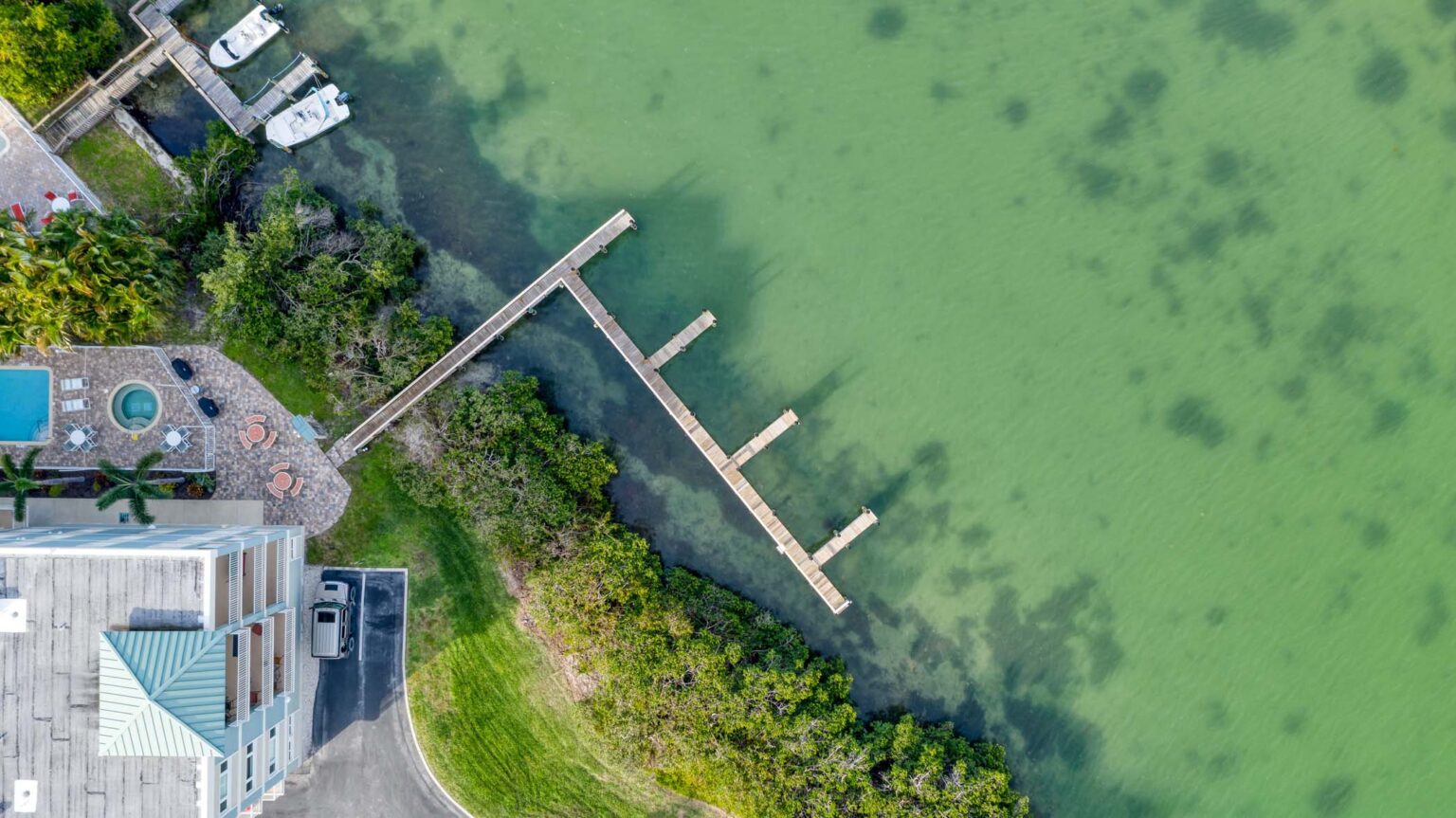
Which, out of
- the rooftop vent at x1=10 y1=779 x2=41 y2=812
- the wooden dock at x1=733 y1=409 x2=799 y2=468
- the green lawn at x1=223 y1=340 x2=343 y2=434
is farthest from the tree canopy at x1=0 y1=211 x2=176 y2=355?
the wooden dock at x1=733 y1=409 x2=799 y2=468

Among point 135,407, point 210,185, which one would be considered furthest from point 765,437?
point 135,407

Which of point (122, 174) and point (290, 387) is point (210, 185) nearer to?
point (122, 174)

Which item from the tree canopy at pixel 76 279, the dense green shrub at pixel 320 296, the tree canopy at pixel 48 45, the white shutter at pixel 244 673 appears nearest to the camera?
the white shutter at pixel 244 673

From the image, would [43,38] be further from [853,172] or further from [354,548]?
[853,172]

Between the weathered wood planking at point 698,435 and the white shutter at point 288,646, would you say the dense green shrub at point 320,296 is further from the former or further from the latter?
the white shutter at point 288,646

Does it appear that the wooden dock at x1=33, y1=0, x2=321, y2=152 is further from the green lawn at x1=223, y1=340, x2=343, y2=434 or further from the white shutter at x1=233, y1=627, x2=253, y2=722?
the white shutter at x1=233, y1=627, x2=253, y2=722

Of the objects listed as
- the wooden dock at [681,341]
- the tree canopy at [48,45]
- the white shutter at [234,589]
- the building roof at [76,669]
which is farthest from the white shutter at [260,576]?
the tree canopy at [48,45]
